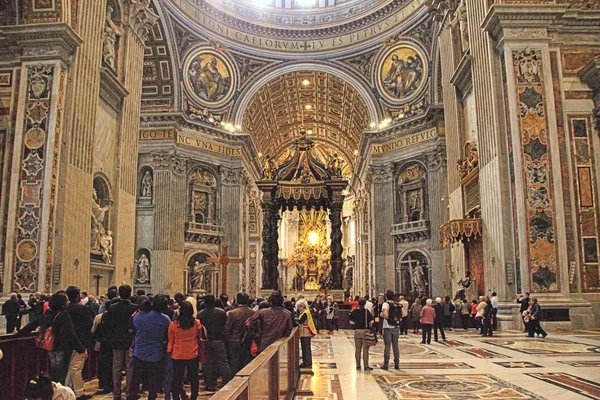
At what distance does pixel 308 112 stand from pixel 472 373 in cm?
3104

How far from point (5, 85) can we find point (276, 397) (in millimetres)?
10868

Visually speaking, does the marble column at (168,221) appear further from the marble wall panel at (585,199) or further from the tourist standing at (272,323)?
the tourist standing at (272,323)

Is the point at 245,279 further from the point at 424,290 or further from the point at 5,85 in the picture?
the point at 5,85

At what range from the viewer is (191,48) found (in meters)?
26.2

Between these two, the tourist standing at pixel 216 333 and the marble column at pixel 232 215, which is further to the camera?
the marble column at pixel 232 215

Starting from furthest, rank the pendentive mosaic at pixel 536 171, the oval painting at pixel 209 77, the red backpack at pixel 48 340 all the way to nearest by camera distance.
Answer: the oval painting at pixel 209 77 → the pendentive mosaic at pixel 536 171 → the red backpack at pixel 48 340

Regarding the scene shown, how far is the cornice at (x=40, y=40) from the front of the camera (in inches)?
456

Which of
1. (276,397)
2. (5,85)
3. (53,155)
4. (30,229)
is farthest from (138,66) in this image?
(276,397)

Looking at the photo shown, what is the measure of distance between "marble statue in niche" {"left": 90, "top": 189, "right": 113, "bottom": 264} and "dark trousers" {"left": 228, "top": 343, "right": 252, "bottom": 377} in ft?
26.0

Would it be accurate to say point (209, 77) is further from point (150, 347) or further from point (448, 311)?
point (150, 347)

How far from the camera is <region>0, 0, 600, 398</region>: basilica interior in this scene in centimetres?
1161

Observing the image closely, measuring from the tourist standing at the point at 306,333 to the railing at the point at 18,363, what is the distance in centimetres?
328

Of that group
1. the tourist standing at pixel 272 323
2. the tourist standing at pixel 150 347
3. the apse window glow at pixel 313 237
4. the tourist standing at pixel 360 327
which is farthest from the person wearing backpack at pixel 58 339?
the apse window glow at pixel 313 237

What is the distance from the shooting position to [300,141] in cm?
2195
